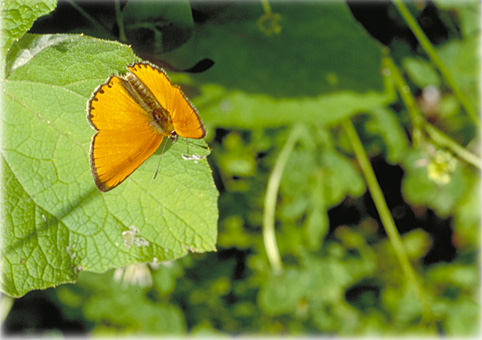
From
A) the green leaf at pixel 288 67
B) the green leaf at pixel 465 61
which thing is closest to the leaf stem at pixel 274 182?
the green leaf at pixel 288 67

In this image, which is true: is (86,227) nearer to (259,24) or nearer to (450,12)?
(259,24)

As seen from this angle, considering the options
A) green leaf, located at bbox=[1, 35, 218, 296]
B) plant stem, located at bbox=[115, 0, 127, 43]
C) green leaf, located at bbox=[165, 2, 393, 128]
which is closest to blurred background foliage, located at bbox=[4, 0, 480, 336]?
green leaf, located at bbox=[165, 2, 393, 128]

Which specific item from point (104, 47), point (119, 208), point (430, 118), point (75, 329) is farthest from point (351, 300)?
point (104, 47)

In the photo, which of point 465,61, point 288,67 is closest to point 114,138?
point 288,67

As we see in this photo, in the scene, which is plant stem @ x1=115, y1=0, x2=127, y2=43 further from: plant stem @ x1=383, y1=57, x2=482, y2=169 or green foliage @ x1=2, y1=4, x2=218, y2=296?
plant stem @ x1=383, y1=57, x2=482, y2=169

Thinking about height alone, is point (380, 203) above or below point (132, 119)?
below

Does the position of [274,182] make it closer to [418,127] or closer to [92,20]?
[418,127]
